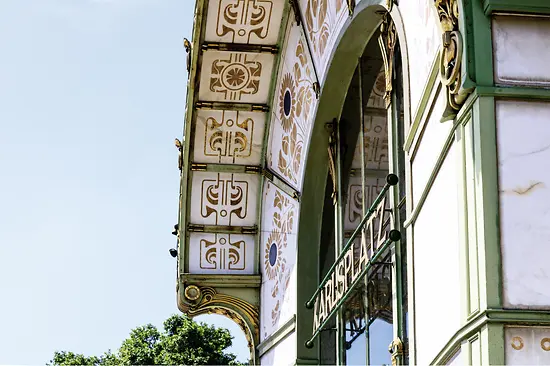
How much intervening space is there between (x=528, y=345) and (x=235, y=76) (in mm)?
7773

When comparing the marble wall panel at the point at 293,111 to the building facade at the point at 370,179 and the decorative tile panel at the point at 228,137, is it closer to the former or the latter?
the building facade at the point at 370,179

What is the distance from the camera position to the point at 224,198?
45.7 ft

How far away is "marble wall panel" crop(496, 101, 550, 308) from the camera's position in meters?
5.64

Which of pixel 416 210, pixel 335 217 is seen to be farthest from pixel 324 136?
pixel 416 210

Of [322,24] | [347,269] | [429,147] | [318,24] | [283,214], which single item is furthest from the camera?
[283,214]

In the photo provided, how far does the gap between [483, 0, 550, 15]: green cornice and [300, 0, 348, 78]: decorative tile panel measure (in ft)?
13.8

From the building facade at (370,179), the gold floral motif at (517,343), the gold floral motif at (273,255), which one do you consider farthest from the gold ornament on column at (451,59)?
the gold floral motif at (273,255)

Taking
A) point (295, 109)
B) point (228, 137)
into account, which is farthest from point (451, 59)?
point (228, 137)

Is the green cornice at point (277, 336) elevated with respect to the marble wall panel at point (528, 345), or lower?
elevated

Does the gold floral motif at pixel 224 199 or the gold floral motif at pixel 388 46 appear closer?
the gold floral motif at pixel 388 46

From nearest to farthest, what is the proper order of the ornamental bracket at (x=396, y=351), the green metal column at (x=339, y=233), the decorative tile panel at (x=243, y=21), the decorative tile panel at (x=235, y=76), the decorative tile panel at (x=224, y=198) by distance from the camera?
the ornamental bracket at (x=396, y=351), the green metal column at (x=339, y=233), the decorative tile panel at (x=243, y=21), the decorative tile panel at (x=235, y=76), the decorative tile panel at (x=224, y=198)

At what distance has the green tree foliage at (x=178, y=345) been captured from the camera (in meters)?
29.6

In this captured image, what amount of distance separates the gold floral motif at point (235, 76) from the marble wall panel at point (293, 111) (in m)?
0.26

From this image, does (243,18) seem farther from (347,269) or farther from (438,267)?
(438,267)
